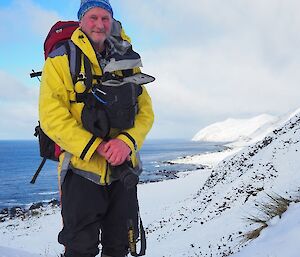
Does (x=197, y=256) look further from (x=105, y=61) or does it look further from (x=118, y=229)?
(x=105, y=61)

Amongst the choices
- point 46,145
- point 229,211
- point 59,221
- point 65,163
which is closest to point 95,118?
point 65,163

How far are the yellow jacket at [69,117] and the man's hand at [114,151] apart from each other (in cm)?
6

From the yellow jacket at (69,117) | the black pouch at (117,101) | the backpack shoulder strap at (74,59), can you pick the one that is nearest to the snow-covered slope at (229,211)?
the yellow jacket at (69,117)

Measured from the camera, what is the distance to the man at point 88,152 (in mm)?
2977

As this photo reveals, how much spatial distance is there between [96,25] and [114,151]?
1.19 m

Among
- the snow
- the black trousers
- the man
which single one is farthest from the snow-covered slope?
the man

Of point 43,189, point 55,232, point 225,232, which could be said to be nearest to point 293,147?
point 225,232

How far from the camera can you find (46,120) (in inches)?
118

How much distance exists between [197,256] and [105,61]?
625 centimetres

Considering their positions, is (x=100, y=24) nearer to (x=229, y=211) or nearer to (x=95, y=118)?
(x=95, y=118)

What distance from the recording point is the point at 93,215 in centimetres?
310

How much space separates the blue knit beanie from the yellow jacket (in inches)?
9.4

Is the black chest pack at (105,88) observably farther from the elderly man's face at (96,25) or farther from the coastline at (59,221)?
the coastline at (59,221)

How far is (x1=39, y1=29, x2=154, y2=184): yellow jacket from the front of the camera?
116 inches
